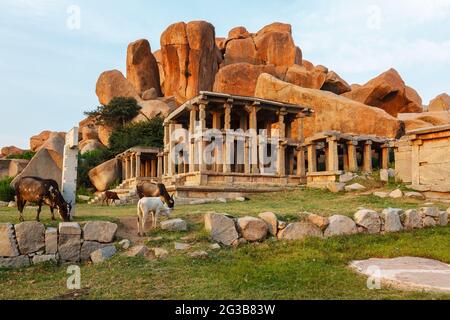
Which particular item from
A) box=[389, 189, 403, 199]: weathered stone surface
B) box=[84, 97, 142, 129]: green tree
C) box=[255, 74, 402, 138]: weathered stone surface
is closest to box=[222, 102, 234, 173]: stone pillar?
box=[389, 189, 403, 199]: weathered stone surface

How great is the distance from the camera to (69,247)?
9359 millimetres

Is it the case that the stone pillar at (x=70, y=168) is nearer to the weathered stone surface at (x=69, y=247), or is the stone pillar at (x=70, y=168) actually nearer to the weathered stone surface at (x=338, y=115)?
the weathered stone surface at (x=69, y=247)

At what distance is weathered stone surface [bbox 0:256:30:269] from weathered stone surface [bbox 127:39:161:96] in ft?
172

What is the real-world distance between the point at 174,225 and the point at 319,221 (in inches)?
156

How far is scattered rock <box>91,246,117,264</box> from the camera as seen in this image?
9172 mm

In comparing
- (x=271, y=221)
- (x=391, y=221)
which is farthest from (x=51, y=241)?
(x=391, y=221)

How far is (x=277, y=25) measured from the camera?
6000 centimetres

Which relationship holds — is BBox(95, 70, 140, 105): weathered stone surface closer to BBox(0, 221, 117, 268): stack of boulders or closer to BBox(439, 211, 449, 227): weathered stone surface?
→ BBox(439, 211, 449, 227): weathered stone surface

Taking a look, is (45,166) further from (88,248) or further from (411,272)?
(411,272)

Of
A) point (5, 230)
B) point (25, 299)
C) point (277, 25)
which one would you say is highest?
point (277, 25)
